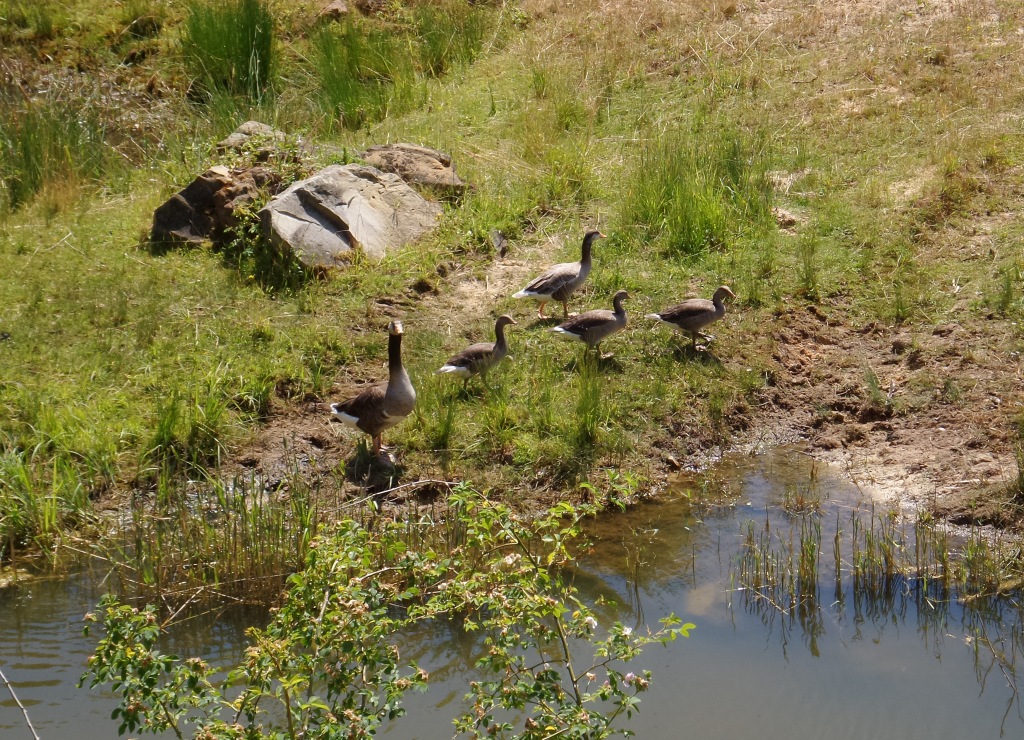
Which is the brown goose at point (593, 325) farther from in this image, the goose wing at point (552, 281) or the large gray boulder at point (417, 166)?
the large gray boulder at point (417, 166)

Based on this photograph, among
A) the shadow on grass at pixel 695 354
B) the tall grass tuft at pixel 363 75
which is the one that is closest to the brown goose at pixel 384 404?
the shadow on grass at pixel 695 354

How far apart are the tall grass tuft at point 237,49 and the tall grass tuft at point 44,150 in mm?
1791

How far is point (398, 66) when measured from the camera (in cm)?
1418

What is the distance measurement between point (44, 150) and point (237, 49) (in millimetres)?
3011

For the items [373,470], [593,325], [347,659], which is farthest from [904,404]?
[347,659]

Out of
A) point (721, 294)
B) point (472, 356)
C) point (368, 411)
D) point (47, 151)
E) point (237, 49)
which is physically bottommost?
point (368, 411)

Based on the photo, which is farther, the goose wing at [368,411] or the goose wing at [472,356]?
the goose wing at [472,356]

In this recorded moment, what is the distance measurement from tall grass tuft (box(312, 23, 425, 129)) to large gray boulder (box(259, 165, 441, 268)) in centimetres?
245

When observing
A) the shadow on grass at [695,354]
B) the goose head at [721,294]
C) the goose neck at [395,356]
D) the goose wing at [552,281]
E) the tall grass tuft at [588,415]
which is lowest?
the tall grass tuft at [588,415]

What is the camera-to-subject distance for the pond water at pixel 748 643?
217 inches

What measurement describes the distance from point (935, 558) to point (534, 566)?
10.7 ft

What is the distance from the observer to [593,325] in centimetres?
895

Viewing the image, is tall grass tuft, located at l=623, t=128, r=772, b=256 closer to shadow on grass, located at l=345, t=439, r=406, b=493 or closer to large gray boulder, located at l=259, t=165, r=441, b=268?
large gray boulder, located at l=259, t=165, r=441, b=268

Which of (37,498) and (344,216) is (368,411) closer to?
(37,498)
